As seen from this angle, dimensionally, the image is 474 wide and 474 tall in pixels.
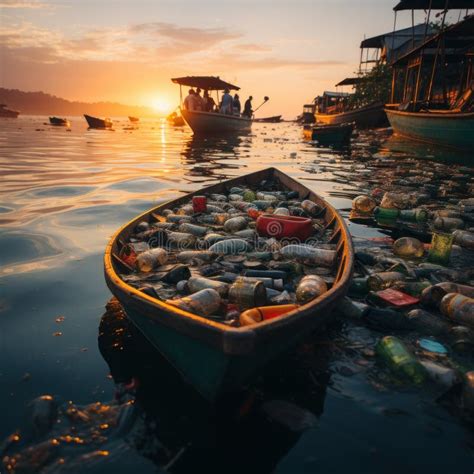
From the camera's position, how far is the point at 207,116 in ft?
77.6

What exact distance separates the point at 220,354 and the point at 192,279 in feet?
5.36

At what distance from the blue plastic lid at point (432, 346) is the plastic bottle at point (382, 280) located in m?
0.99

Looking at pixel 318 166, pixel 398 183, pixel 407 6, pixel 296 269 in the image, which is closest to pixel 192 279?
pixel 296 269

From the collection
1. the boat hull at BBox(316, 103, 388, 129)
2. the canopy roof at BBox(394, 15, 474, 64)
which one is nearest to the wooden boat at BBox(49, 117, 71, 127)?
the boat hull at BBox(316, 103, 388, 129)

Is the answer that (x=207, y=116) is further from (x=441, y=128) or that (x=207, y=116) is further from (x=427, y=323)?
(x=427, y=323)

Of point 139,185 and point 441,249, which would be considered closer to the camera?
point 441,249

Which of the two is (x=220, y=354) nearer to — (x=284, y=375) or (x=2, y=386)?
(x=284, y=375)

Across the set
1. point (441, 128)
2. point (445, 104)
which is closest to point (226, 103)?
point (445, 104)

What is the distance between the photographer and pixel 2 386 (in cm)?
236

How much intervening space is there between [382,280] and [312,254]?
30.7 inches

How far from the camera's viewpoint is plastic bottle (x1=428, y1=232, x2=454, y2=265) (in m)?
4.43

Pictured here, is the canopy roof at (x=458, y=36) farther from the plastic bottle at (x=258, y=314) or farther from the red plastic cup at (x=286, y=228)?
the plastic bottle at (x=258, y=314)

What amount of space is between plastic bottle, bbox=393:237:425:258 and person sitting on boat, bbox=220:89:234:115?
23.1 m

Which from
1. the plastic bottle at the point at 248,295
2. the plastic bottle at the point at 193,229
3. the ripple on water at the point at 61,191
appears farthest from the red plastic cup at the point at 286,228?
the ripple on water at the point at 61,191
